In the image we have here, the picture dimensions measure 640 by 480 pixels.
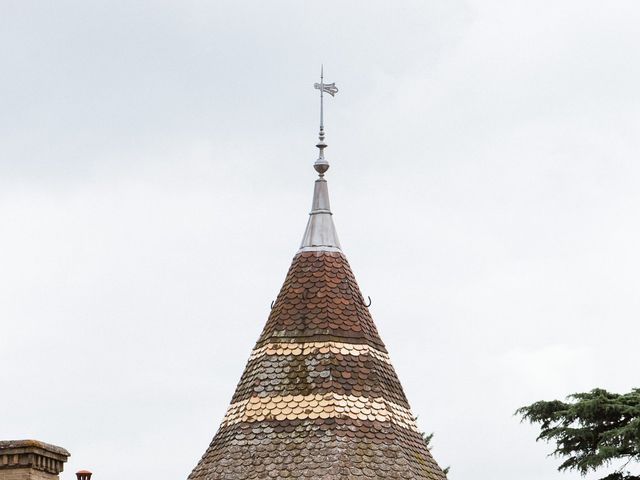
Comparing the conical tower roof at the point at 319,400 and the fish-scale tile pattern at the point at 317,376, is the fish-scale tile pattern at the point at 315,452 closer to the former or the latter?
the conical tower roof at the point at 319,400

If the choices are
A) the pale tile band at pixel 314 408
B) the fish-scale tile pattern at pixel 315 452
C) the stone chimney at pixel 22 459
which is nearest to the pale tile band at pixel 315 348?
the pale tile band at pixel 314 408

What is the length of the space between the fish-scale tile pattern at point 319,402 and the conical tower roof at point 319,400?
0.01m

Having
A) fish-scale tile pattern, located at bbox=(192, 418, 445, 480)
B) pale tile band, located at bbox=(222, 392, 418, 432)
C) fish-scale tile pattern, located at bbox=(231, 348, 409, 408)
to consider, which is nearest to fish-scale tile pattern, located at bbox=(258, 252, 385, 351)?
fish-scale tile pattern, located at bbox=(231, 348, 409, 408)

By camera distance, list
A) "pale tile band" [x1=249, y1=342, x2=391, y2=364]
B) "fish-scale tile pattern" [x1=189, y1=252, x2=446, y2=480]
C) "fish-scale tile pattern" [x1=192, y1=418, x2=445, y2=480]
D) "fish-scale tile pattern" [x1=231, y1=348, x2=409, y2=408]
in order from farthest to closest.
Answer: "pale tile band" [x1=249, y1=342, x2=391, y2=364] < "fish-scale tile pattern" [x1=231, y1=348, x2=409, y2=408] < "fish-scale tile pattern" [x1=189, y1=252, x2=446, y2=480] < "fish-scale tile pattern" [x1=192, y1=418, x2=445, y2=480]

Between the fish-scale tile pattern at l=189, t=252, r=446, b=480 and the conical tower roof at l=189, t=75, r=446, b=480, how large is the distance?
0.01 m

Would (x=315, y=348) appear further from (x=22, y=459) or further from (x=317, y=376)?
(x=22, y=459)

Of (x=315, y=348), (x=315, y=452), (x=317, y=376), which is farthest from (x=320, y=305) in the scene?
(x=315, y=452)

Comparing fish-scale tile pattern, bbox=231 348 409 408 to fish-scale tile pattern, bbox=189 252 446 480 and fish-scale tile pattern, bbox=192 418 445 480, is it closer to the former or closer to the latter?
fish-scale tile pattern, bbox=189 252 446 480

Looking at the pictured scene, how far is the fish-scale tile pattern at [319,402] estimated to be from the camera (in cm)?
2350

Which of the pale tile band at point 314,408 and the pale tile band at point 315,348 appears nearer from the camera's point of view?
the pale tile band at point 314,408

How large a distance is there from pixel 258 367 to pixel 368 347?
1.48 metres

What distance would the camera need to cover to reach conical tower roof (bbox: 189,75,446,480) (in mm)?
23516

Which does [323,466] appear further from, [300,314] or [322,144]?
[322,144]

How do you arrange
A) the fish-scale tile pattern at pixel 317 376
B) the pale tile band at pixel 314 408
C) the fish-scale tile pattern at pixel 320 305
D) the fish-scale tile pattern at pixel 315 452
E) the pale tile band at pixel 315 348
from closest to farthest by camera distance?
the fish-scale tile pattern at pixel 315 452 → the pale tile band at pixel 314 408 → the fish-scale tile pattern at pixel 317 376 → the pale tile band at pixel 315 348 → the fish-scale tile pattern at pixel 320 305
